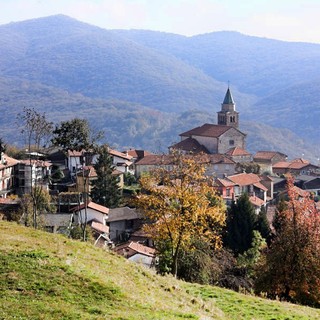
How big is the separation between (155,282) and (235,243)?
31117 millimetres

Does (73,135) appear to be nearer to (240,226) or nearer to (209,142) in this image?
(240,226)

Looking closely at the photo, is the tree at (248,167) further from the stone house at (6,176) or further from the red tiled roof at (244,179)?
the stone house at (6,176)

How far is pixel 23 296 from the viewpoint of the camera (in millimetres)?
13594

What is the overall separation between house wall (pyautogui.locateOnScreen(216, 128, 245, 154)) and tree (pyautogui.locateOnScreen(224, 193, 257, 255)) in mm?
45844

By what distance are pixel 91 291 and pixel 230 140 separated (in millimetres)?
84391

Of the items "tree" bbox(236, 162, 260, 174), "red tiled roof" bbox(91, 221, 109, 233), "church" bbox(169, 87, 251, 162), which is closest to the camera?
"red tiled roof" bbox(91, 221, 109, 233)

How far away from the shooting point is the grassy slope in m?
13.1

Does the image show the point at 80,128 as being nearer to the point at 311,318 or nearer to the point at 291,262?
the point at 291,262

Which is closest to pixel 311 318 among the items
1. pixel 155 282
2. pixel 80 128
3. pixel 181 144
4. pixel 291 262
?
pixel 155 282

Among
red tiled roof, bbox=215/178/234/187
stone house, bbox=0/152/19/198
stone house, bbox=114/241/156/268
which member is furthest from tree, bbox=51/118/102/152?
red tiled roof, bbox=215/178/234/187

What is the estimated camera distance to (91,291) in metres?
14.4

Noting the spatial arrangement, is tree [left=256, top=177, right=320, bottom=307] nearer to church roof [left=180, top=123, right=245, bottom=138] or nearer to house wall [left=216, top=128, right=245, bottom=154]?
church roof [left=180, top=123, right=245, bottom=138]

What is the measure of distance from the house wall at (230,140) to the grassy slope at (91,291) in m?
76.2

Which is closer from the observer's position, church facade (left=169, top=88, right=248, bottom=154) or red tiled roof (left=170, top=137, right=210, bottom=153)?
red tiled roof (left=170, top=137, right=210, bottom=153)
